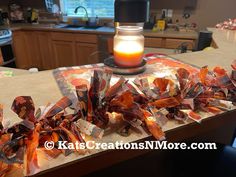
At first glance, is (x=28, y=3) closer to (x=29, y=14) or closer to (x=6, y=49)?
(x=29, y=14)

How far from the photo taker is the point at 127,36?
1.00m

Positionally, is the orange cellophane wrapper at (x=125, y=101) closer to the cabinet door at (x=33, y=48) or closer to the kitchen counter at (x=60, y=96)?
the kitchen counter at (x=60, y=96)

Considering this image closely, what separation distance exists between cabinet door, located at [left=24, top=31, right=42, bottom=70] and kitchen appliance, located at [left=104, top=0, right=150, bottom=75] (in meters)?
3.12

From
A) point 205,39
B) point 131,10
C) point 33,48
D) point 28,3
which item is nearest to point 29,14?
point 28,3

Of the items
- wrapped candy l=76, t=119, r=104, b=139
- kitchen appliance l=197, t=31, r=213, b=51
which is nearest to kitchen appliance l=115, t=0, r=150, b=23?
wrapped candy l=76, t=119, r=104, b=139

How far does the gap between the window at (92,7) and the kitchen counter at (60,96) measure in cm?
285

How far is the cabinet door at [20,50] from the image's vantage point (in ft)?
12.0

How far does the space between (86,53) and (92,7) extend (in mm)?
1027

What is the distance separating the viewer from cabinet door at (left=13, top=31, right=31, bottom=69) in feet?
12.0

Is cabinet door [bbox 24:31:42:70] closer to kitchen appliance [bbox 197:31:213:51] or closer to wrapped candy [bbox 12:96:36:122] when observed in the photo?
kitchen appliance [bbox 197:31:213:51]

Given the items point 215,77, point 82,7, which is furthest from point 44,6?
point 215,77

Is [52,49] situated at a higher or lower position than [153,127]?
lower

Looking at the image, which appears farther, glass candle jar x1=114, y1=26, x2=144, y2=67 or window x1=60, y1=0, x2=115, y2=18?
window x1=60, y1=0, x2=115, y2=18

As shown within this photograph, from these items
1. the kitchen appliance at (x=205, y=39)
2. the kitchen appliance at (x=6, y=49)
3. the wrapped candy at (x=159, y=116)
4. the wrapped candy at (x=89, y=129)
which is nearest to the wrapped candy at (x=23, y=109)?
the wrapped candy at (x=89, y=129)
